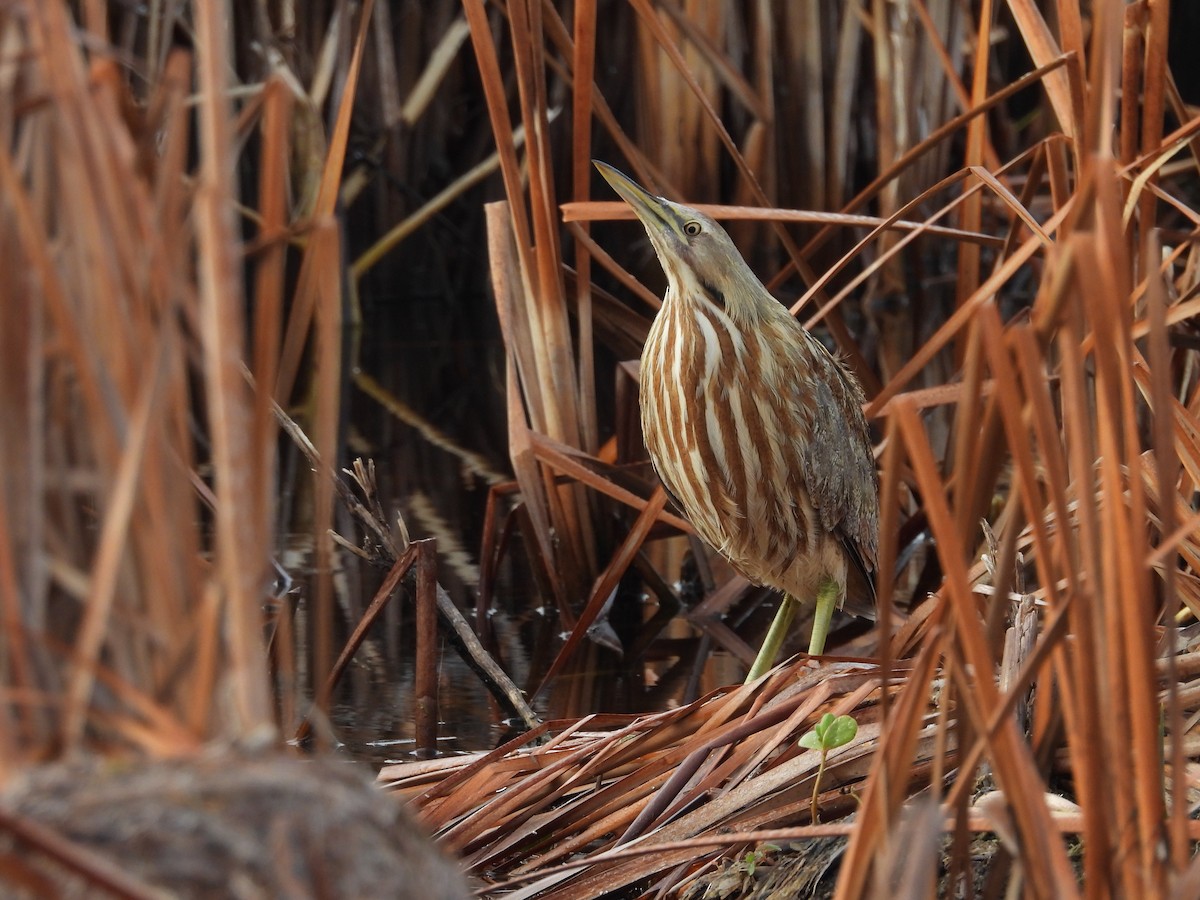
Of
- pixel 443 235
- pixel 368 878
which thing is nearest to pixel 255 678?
pixel 368 878

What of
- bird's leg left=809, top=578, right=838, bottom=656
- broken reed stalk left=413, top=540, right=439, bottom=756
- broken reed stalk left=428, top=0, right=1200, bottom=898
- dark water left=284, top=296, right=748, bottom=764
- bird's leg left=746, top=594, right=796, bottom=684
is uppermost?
broken reed stalk left=428, top=0, right=1200, bottom=898

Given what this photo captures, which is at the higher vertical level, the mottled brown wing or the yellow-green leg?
the mottled brown wing

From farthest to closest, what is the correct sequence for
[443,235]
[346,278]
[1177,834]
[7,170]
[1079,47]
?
1. [443,235]
2. [346,278]
3. [1079,47]
4. [1177,834]
5. [7,170]

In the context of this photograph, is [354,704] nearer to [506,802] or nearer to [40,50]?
[506,802]

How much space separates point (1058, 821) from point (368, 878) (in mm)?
802

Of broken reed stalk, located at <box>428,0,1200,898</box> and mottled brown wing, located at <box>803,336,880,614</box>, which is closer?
broken reed stalk, located at <box>428,0,1200,898</box>

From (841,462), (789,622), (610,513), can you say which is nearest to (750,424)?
(841,462)

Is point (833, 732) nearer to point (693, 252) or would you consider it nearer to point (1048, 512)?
point (1048, 512)

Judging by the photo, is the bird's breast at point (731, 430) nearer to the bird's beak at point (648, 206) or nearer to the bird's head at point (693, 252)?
the bird's head at point (693, 252)

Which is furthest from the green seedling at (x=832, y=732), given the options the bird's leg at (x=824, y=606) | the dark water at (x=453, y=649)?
the bird's leg at (x=824, y=606)

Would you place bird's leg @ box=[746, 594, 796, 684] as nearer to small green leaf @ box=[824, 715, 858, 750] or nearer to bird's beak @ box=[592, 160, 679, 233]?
bird's beak @ box=[592, 160, 679, 233]

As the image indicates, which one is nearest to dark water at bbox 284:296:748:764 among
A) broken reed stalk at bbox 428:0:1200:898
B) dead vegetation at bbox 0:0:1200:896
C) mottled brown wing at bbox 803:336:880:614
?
dead vegetation at bbox 0:0:1200:896

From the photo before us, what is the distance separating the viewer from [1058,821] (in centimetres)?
149

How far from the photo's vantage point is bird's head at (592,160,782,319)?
2588 millimetres
